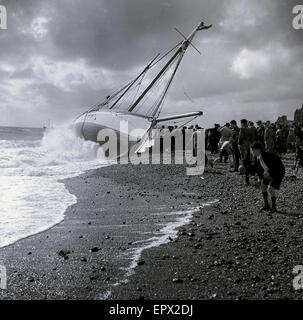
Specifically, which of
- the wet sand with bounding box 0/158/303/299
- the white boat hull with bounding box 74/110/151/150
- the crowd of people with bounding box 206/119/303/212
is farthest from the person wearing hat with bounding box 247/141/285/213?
the white boat hull with bounding box 74/110/151/150

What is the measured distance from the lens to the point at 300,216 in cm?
778

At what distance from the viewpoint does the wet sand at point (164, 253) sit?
469 centimetres

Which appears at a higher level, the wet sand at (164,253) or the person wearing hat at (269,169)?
the person wearing hat at (269,169)

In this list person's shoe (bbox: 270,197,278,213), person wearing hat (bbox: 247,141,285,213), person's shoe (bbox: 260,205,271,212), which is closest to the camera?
person wearing hat (bbox: 247,141,285,213)

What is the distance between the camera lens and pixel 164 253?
6062mm

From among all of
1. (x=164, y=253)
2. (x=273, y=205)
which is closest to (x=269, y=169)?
(x=273, y=205)

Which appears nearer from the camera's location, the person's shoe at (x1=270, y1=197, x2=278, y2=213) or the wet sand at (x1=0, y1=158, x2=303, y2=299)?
the wet sand at (x1=0, y1=158, x2=303, y2=299)

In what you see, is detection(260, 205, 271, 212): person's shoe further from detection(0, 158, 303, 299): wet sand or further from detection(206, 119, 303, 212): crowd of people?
detection(0, 158, 303, 299): wet sand

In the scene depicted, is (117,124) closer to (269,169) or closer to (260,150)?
(260,150)

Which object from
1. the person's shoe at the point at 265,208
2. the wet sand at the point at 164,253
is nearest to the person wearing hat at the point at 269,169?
the person's shoe at the point at 265,208

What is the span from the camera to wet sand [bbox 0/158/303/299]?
4688 millimetres

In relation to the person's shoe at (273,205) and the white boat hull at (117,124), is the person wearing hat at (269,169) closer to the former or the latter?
the person's shoe at (273,205)
